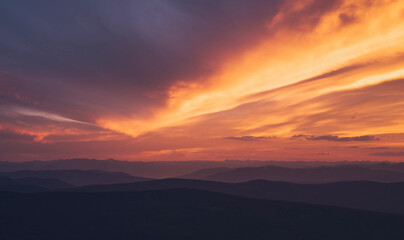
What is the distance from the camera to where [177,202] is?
11756 centimetres

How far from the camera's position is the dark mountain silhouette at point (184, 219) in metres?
90.0

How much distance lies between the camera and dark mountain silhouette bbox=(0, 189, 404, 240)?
295ft

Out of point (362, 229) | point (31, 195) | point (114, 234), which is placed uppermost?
point (31, 195)

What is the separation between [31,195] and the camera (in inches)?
5354

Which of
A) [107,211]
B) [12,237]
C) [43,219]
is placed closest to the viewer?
[12,237]

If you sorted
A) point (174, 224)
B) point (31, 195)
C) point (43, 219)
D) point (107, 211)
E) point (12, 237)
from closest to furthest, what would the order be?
1. point (12, 237)
2. point (174, 224)
3. point (43, 219)
4. point (107, 211)
5. point (31, 195)

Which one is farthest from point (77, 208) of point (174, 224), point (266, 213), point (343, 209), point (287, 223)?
point (343, 209)

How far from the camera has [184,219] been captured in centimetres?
9994

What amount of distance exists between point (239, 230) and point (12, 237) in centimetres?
7468

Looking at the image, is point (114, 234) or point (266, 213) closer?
point (114, 234)

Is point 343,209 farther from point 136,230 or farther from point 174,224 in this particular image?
point 136,230

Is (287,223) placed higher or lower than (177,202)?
lower

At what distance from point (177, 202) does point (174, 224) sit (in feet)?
72.7

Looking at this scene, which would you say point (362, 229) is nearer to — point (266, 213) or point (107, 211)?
point (266, 213)
